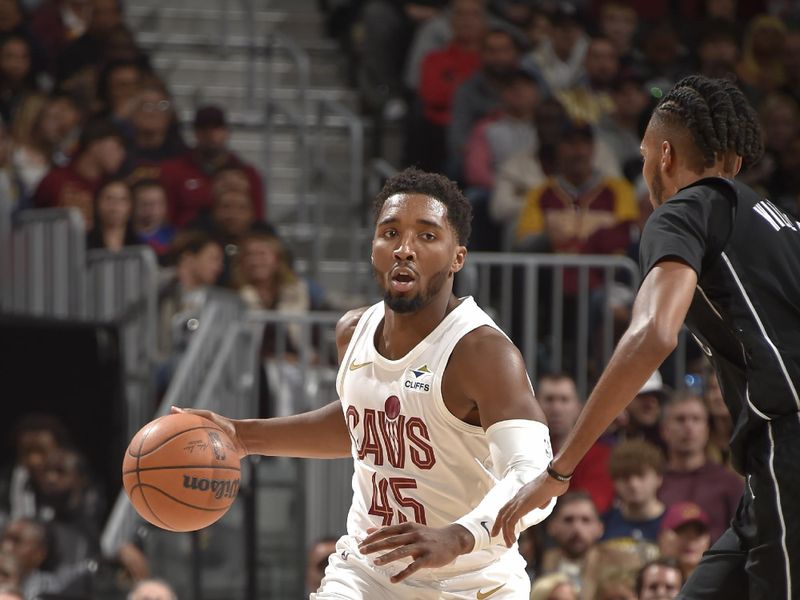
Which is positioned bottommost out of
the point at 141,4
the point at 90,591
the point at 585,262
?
the point at 90,591

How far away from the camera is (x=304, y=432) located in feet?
15.9

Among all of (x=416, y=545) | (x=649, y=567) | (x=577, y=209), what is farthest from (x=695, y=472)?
(x=416, y=545)

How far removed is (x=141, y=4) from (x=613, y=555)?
7382 mm

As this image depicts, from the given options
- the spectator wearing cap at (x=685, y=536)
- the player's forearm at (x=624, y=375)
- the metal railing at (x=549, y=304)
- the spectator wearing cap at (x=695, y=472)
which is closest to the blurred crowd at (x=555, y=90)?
the metal railing at (x=549, y=304)

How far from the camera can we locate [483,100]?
1102cm

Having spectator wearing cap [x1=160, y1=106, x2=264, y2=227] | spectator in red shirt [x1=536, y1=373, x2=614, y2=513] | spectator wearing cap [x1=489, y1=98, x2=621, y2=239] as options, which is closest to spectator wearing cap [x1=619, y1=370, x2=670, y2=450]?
spectator in red shirt [x1=536, y1=373, x2=614, y2=513]

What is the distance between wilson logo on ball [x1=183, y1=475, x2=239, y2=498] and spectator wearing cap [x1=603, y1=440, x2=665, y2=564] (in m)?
3.49

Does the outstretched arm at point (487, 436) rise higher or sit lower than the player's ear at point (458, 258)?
lower

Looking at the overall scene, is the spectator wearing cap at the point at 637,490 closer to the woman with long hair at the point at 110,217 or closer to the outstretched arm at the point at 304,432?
the outstretched arm at the point at 304,432

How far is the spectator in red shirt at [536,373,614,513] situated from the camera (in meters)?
8.06

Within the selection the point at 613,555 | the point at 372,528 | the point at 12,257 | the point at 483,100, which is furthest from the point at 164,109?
the point at 372,528

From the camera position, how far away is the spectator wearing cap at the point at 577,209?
9.68m

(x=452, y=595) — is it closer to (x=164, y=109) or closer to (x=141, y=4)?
(x=164, y=109)

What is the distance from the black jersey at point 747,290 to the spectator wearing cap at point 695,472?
4.03 meters
